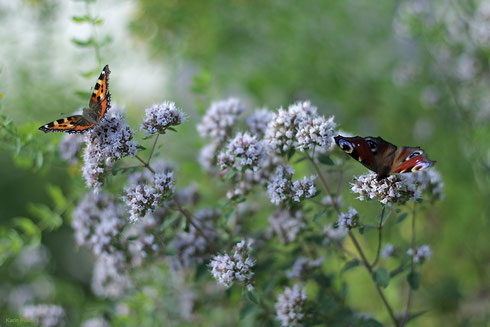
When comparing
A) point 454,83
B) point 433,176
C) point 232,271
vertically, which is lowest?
point 232,271

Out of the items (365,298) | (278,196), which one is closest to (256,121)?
(278,196)

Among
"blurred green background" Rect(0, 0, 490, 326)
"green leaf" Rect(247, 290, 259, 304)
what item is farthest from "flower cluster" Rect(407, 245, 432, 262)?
"blurred green background" Rect(0, 0, 490, 326)

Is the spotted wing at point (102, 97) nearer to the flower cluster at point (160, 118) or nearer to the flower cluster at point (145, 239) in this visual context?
the flower cluster at point (160, 118)

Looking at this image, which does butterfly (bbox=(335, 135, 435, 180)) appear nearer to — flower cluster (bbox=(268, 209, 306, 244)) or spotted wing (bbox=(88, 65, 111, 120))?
flower cluster (bbox=(268, 209, 306, 244))

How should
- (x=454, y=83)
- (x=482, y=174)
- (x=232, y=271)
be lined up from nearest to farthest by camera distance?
(x=232, y=271) → (x=482, y=174) → (x=454, y=83)

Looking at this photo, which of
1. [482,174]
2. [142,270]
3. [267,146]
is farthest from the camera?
[482,174]

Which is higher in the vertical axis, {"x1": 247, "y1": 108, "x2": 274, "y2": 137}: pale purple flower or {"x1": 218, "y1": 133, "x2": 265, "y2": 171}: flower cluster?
{"x1": 247, "y1": 108, "x2": 274, "y2": 137}: pale purple flower

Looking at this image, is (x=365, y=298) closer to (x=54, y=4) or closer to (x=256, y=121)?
(x=256, y=121)
